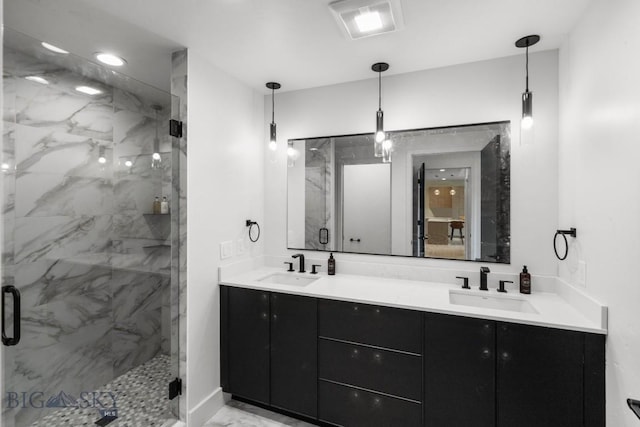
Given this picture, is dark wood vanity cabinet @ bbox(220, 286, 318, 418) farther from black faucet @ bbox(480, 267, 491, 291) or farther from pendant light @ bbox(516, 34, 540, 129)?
pendant light @ bbox(516, 34, 540, 129)

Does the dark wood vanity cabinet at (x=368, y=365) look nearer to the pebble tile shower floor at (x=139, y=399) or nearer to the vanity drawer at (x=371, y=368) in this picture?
the vanity drawer at (x=371, y=368)

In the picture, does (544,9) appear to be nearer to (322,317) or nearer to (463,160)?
(463,160)

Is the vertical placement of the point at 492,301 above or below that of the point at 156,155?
below

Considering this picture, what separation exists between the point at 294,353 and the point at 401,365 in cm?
72

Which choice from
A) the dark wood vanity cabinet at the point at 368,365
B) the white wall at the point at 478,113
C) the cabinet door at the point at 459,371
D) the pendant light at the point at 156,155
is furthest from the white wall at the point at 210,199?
the cabinet door at the point at 459,371

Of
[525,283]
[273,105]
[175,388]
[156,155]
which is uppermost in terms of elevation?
[273,105]

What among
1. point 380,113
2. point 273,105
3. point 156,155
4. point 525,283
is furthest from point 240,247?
point 525,283

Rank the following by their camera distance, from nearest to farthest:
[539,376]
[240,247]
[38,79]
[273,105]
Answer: [38,79] → [539,376] → [240,247] → [273,105]

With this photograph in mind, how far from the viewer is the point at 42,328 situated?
163cm

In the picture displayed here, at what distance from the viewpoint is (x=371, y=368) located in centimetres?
190

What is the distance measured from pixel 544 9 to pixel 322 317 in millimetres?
2128

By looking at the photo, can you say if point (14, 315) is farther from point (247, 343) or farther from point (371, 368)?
point (371, 368)

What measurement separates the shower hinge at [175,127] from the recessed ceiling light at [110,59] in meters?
0.63

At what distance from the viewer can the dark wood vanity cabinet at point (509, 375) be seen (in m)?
1.50
